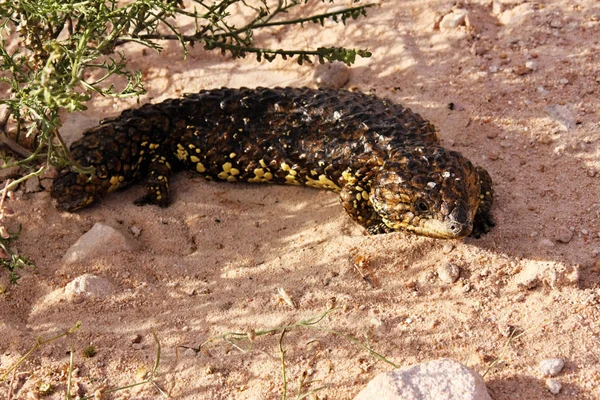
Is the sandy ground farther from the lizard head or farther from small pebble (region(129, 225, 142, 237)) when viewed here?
the lizard head

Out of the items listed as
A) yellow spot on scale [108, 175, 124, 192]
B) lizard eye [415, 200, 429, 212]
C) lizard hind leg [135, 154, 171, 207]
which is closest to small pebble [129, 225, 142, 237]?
lizard hind leg [135, 154, 171, 207]

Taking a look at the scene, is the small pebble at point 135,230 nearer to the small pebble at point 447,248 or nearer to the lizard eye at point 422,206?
the lizard eye at point 422,206

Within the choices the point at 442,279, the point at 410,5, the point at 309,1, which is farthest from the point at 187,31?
the point at 442,279

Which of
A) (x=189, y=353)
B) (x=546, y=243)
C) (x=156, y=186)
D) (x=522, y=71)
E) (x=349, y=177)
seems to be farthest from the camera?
(x=522, y=71)

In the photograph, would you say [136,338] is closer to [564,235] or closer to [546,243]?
[546,243]

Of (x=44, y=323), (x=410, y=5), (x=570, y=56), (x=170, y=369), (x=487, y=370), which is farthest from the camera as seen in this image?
(x=410, y=5)

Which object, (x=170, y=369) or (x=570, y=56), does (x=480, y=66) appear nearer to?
(x=570, y=56)

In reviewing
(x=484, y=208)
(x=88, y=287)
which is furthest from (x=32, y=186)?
(x=484, y=208)
